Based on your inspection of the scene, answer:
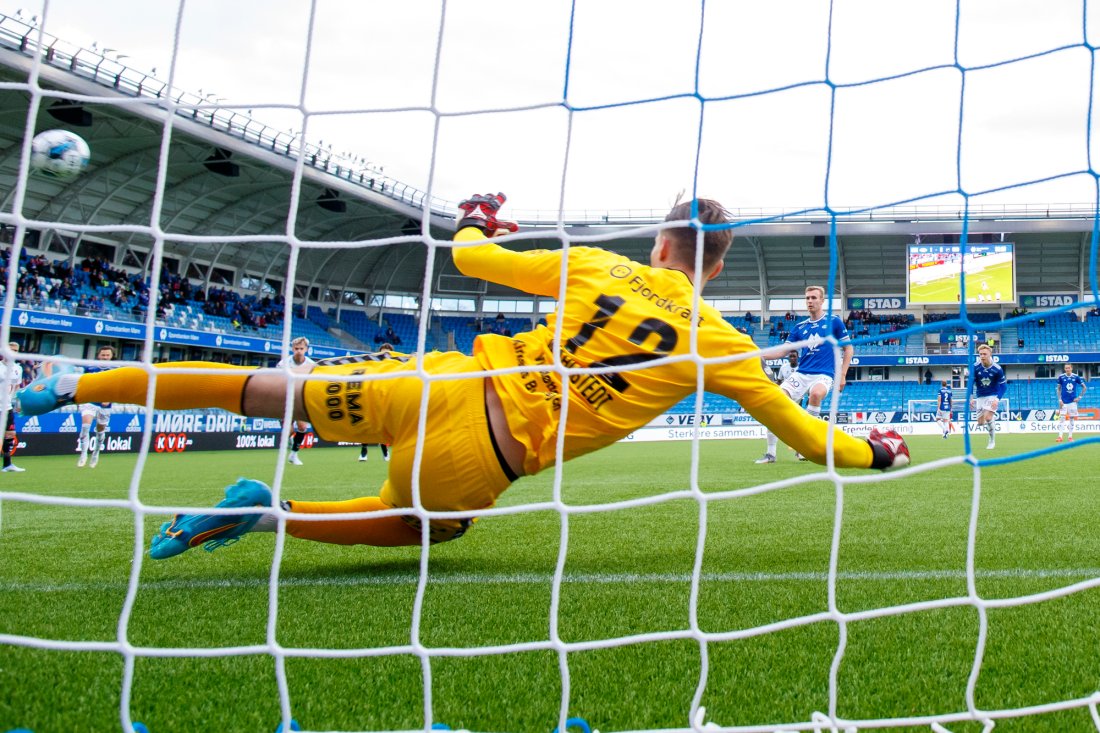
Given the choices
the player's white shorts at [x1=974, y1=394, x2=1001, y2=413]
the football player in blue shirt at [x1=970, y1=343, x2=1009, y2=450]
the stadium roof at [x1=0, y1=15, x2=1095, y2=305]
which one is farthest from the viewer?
the stadium roof at [x1=0, y1=15, x2=1095, y2=305]

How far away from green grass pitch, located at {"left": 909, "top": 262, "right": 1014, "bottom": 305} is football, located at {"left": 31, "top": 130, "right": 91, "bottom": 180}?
23643mm

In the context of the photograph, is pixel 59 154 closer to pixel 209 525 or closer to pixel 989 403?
pixel 209 525

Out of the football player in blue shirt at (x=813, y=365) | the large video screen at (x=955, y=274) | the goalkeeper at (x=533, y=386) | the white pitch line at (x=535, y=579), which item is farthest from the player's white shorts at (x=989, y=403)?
the large video screen at (x=955, y=274)

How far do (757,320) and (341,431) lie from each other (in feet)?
99.7

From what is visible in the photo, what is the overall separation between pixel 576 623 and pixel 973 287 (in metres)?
26.1

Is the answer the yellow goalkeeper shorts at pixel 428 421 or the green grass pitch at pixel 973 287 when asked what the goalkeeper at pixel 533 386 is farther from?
the green grass pitch at pixel 973 287

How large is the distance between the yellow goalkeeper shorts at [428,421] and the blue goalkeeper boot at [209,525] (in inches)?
23.7

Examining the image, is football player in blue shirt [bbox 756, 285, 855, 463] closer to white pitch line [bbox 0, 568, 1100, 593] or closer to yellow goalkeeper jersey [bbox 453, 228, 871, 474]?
white pitch line [bbox 0, 568, 1100, 593]

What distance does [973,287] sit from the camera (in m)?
24.9

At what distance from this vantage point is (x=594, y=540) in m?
4.18

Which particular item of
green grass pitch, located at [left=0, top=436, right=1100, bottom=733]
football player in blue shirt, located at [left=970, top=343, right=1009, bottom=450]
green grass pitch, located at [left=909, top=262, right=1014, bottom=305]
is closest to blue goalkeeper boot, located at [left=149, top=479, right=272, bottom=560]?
green grass pitch, located at [left=0, top=436, right=1100, bottom=733]

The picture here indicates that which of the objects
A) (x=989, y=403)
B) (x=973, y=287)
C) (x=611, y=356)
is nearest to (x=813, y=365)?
(x=989, y=403)

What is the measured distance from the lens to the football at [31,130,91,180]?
5906 millimetres

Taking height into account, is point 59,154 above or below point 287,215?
below
